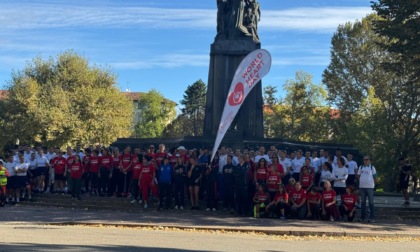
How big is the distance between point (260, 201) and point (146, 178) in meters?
3.73

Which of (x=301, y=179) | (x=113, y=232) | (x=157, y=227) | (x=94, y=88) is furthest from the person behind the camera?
(x=94, y=88)

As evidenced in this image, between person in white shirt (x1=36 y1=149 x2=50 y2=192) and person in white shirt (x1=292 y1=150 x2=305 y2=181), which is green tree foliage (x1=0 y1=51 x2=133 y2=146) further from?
person in white shirt (x1=292 y1=150 x2=305 y2=181)

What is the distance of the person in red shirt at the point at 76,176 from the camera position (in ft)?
69.8

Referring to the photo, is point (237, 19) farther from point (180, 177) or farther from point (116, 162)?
point (180, 177)

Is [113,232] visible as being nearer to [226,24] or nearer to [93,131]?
[226,24]

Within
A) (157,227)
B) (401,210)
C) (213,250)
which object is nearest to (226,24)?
(401,210)

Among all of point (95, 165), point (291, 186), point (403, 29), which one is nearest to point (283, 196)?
point (291, 186)

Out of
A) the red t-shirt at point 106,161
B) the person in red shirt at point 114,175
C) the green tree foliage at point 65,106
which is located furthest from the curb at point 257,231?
the green tree foliage at point 65,106

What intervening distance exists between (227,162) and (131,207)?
11.9 ft

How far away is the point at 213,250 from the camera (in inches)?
478

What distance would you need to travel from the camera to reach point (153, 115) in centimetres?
9631

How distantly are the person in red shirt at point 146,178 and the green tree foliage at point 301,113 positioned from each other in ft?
130

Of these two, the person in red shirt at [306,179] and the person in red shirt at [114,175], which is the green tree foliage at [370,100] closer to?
the person in red shirt at [306,179]

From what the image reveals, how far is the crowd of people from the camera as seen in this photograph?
60.3 feet
